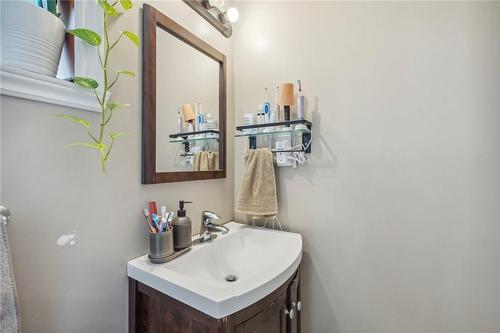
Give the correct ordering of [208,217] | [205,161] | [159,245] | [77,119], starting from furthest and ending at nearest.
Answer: [205,161] → [208,217] → [159,245] → [77,119]

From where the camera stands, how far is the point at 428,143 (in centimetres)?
92

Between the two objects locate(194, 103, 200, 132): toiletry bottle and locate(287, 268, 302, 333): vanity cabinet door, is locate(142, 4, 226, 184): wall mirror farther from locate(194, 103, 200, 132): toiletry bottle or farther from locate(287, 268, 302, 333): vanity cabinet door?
locate(287, 268, 302, 333): vanity cabinet door

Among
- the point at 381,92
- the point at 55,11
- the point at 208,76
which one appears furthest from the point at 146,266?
the point at 381,92

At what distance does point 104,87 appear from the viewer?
2.34 ft

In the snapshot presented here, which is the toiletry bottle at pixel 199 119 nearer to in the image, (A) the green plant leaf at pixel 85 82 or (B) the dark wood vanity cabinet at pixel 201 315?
(A) the green plant leaf at pixel 85 82

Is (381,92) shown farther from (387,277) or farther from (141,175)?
(141,175)

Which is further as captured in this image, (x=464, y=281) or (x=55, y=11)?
(x=464, y=281)

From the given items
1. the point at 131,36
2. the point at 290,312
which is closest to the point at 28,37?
the point at 131,36

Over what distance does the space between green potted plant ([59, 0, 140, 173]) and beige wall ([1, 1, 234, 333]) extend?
1.1 inches

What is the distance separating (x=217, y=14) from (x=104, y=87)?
2.87ft

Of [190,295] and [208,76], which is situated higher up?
[208,76]

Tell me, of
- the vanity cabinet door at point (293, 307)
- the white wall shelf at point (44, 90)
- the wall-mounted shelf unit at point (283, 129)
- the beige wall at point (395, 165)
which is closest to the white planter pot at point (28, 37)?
the white wall shelf at point (44, 90)

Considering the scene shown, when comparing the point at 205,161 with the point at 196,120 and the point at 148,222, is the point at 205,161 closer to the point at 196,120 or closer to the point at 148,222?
the point at 196,120

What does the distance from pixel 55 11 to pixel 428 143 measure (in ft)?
4.63
